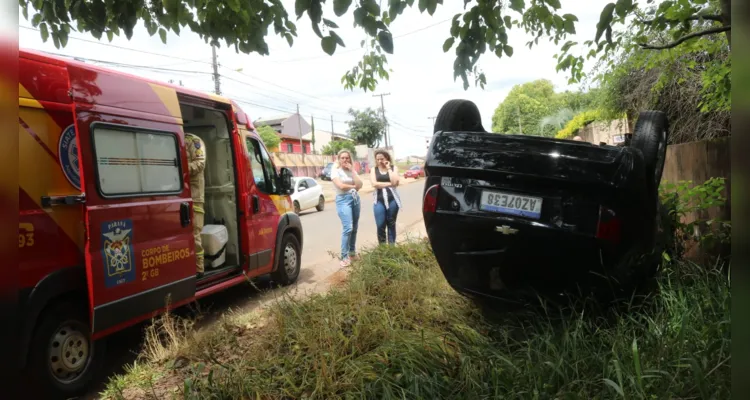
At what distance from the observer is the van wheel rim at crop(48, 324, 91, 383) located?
3402 mm

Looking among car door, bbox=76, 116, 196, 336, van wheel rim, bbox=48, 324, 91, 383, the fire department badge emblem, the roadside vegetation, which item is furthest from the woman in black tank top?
van wheel rim, bbox=48, 324, 91, 383

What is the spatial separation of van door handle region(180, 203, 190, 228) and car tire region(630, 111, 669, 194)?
12.8ft

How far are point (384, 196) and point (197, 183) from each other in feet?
8.46

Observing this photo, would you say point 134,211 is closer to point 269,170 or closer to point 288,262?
point 269,170

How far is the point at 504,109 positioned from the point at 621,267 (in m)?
67.3

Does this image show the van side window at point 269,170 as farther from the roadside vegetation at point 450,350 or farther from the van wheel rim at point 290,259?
the roadside vegetation at point 450,350

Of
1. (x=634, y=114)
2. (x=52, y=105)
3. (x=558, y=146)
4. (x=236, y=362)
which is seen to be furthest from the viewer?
(x=634, y=114)

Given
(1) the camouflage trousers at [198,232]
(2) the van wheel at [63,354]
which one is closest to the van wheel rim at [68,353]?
(2) the van wheel at [63,354]

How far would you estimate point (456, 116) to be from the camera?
4168 mm

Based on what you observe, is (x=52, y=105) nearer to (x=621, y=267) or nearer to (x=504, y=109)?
(x=621, y=267)

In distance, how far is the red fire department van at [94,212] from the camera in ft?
10.5

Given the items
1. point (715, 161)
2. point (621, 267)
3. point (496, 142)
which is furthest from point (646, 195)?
point (715, 161)

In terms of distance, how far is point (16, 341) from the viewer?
0.60 meters

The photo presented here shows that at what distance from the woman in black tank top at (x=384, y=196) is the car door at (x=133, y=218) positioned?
109 inches
